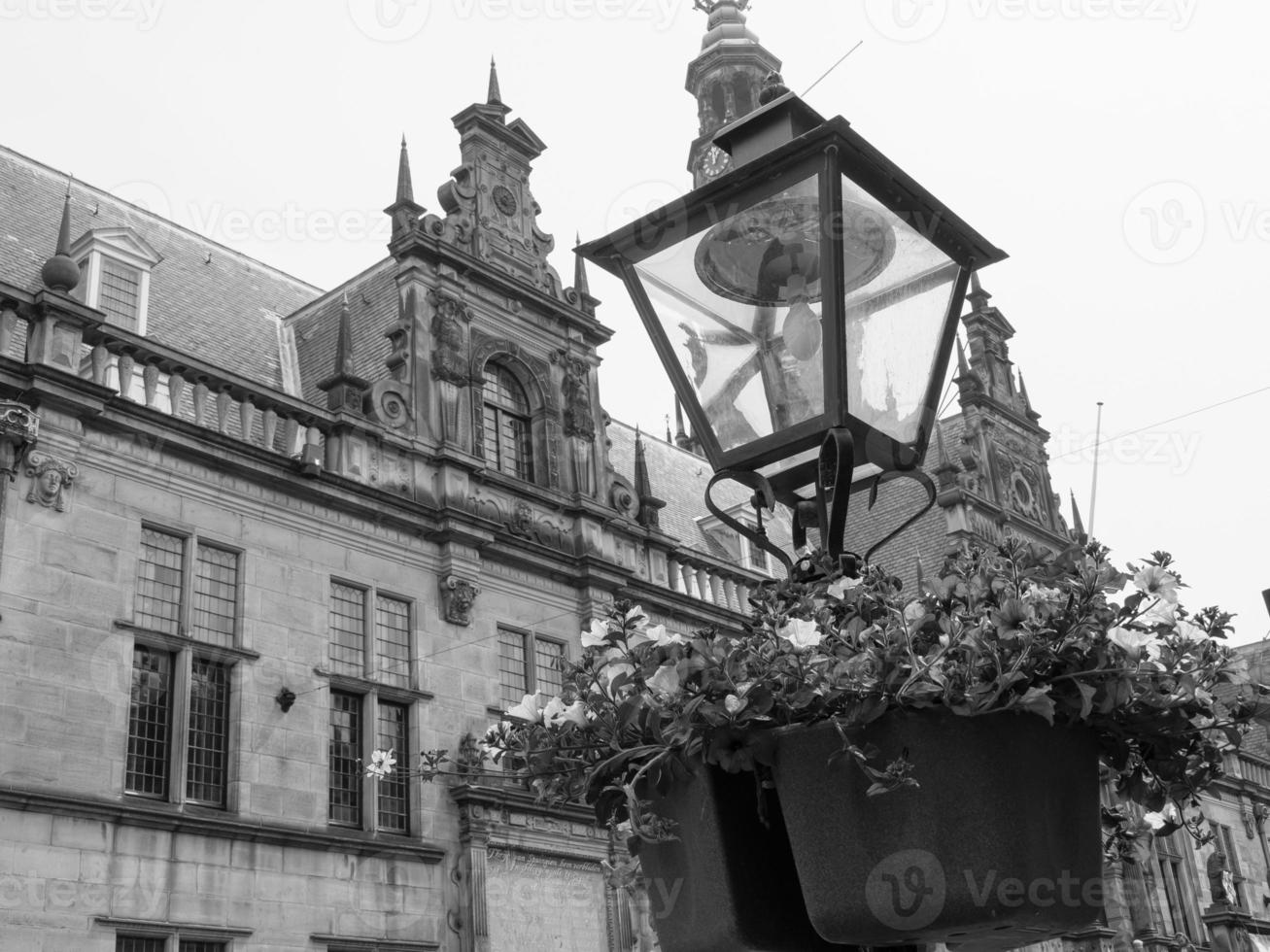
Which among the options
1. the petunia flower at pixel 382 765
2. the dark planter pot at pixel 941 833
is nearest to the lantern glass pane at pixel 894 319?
the dark planter pot at pixel 941 833

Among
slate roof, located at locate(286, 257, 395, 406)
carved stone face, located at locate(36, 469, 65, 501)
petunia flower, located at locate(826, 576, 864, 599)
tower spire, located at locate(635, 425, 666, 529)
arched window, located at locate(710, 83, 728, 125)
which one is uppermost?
arched window, located at locate(710, 83, 728, 125)

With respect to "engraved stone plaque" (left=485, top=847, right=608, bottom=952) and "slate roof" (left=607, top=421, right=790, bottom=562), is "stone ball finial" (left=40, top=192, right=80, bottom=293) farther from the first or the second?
"slate roof" (left=607, top=421, right=790, bottom=562)

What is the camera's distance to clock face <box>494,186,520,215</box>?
2208 centimetres

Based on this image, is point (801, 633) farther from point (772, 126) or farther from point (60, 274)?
point (60, 274)

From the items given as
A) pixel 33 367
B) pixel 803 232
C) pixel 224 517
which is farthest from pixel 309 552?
pixel 803 232

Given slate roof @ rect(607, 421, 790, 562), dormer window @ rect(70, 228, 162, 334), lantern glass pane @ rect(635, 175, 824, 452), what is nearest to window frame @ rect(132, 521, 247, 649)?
dormer window @ rect(70, 228, 162, 334)

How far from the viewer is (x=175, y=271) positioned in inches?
832

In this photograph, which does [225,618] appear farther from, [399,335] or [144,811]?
[399,335]

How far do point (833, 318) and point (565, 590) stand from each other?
645 inches

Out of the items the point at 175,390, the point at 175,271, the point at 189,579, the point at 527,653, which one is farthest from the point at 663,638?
the point at 175,271

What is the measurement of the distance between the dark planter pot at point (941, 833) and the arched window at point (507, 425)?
17686 mm

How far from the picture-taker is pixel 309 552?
17.0m

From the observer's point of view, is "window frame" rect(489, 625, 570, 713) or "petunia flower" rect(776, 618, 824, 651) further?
"window frame" rect(489, 625, 570, 713)

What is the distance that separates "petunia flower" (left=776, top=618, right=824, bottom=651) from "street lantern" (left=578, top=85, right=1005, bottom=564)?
764 millimetres
